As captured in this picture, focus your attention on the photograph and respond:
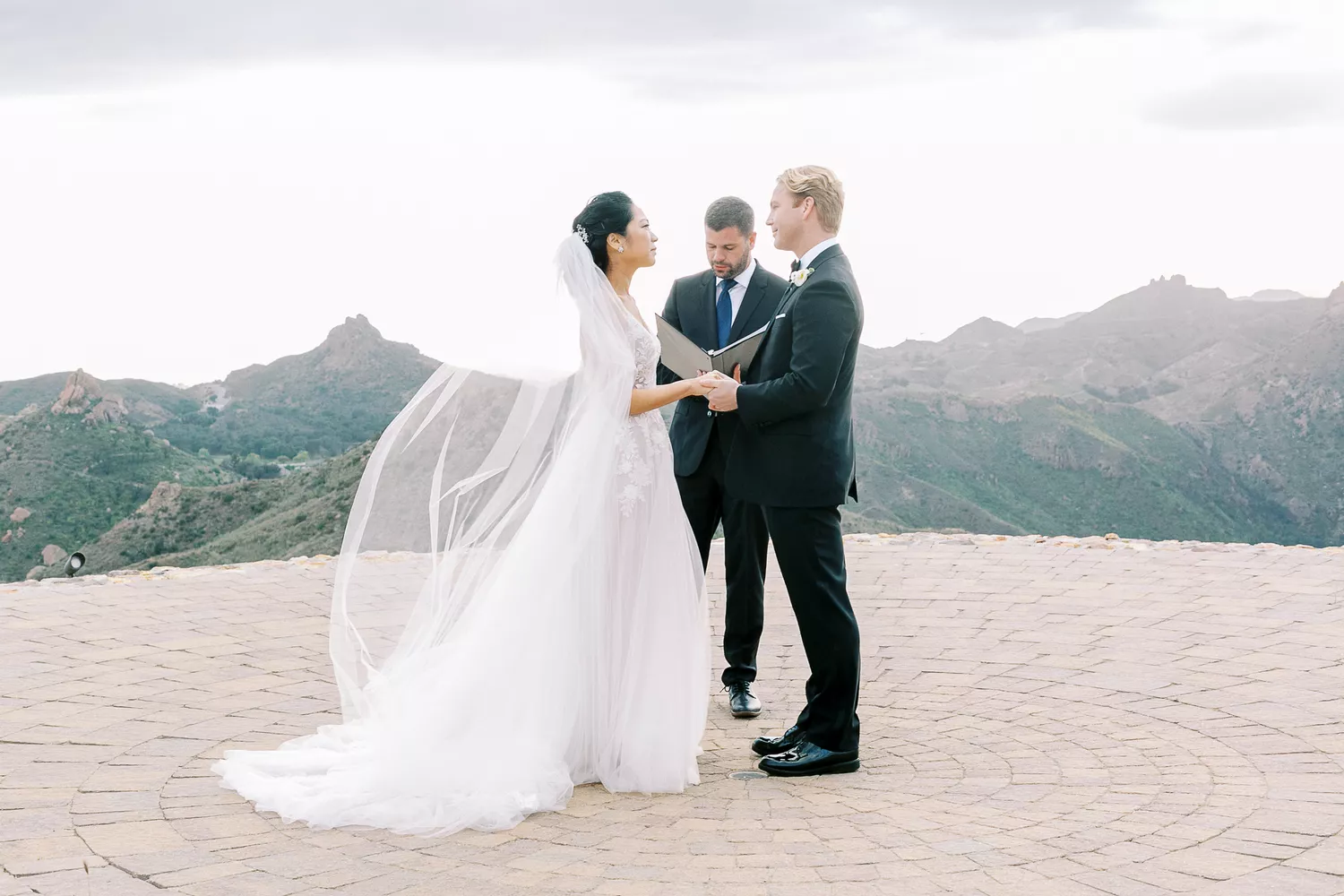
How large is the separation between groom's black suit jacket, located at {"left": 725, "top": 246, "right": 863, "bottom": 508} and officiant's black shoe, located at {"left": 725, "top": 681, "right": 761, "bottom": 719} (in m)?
1.17

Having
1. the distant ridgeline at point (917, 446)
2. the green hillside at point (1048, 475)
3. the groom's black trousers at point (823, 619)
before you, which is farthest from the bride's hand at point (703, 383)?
the green hillside at point (1048, 475)

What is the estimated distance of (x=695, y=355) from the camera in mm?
4977

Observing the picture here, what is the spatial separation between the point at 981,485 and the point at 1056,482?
8.88 feet

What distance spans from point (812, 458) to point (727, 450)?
0.85 meters

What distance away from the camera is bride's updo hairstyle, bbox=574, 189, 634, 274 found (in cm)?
471

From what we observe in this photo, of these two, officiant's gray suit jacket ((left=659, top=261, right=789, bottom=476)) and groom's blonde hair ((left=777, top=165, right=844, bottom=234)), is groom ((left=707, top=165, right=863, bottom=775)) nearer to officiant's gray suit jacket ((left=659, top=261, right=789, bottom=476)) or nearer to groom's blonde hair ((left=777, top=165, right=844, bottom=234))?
groom's blonde hair ((left=777, top=165, right=844, bottom=234))

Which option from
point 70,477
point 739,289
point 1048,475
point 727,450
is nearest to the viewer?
point 727,450

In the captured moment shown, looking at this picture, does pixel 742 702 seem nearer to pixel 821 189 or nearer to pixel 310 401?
pixel 821 189

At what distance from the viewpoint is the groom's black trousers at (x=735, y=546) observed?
5.56 metres

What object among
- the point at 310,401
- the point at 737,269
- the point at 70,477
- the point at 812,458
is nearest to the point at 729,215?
the point at 737,269

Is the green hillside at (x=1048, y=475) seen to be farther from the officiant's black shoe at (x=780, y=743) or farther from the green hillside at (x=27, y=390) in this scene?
the officiant's black shoe at (x=780, y=743)

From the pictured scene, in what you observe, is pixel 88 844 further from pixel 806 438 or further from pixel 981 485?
pixel 981 485

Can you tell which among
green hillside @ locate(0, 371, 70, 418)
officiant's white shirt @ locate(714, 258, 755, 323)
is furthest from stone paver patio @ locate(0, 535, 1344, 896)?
green hillside @ locate(0, 371, 70, 418)

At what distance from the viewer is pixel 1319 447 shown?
5134 centimetres
